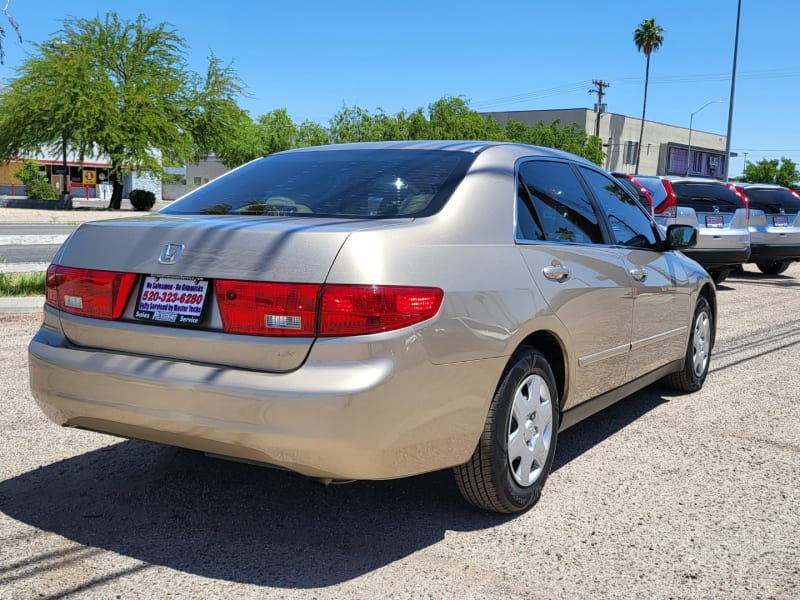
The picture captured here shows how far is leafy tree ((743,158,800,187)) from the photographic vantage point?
107 metres

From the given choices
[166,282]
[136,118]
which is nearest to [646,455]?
[166,282]

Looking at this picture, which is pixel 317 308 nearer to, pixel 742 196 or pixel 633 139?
pixel 742 196

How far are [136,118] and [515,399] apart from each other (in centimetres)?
3960

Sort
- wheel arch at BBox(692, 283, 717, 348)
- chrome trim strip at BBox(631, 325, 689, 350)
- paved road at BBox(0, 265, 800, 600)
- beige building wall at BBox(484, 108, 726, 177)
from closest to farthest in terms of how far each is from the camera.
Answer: paved road at BBox(0, 265, 800, 600)
chrome trim strip at BBox(631, 325, 689, 350)
wheel arch at BBox(692, 283, 717, 348)
beige building wall at BBox(484, 108, 726, 177)

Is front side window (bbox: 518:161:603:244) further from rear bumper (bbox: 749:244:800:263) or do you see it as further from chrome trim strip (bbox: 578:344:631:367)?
rear bumper (bbox: 749:244:800:263)

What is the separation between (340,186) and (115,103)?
38.9 m

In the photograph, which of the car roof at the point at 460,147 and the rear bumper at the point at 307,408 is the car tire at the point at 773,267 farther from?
the rear bumper at the point at 307,408

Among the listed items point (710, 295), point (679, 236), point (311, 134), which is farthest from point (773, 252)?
point (311, 134)

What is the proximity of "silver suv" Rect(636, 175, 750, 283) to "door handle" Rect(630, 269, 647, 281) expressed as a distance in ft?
25.8

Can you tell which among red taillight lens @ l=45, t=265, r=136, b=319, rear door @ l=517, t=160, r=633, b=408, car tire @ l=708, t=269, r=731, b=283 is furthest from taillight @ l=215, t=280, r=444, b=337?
car tire @ l=708, t=269, r=731, b=283

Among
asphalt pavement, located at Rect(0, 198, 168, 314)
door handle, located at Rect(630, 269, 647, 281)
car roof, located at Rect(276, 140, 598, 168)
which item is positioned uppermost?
car roof, located at Rect(276, 140, 598, 168)

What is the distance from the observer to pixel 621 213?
5176 millimetres

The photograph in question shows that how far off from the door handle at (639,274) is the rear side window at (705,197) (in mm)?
8962

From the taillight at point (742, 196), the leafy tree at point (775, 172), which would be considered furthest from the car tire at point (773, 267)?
the leafy tree at point (775, 172)
